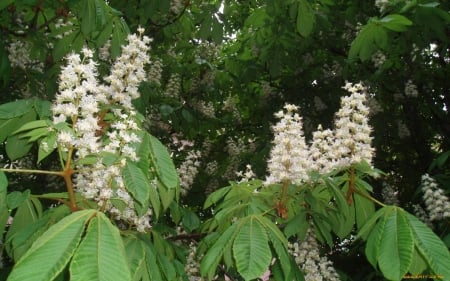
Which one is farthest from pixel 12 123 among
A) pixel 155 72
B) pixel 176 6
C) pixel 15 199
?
pixel 176 6

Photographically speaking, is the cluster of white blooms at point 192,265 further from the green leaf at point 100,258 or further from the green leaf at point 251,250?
the green leaf at point 100,258

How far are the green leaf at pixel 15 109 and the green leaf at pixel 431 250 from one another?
4.47ft

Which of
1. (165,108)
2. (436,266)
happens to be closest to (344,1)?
(165,108)

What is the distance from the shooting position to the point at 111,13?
3.01 meters

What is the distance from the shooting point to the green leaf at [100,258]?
1157 mm

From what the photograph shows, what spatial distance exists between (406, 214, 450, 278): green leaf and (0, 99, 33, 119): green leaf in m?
1.36

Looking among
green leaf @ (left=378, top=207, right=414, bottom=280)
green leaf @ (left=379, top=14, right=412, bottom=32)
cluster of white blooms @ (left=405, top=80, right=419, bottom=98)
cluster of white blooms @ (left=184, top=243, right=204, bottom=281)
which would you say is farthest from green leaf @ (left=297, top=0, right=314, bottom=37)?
green leaf @ (left=378, top=207, right=414, bottom=280)

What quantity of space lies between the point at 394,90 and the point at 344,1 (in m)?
1.02

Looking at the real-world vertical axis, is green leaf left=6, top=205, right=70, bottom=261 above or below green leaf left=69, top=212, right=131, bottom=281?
above

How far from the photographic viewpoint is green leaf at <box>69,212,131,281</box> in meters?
1.16

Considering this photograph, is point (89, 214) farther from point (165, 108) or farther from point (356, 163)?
point (165, 108)

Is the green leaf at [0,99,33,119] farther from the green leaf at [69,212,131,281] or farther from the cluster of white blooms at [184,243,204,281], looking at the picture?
the cluster of white blooms at [184,243,204,281]

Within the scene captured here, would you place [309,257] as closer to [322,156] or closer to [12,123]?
[322,156]

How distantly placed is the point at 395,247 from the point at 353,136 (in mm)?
Result: 649
